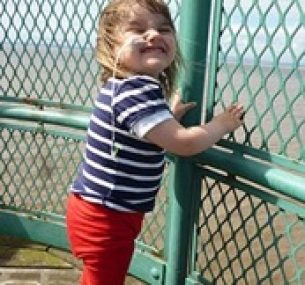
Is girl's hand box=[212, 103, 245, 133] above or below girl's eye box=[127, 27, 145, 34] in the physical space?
below

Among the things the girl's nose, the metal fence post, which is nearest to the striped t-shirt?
the girl's nose

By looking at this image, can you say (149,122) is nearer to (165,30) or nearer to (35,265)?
(165,30)

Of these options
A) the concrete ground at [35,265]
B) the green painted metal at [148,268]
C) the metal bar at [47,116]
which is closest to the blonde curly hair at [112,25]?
the metal bar at [47,116]

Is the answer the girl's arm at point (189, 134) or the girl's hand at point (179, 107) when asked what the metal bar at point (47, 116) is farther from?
the girl's arm at point (189, 134)

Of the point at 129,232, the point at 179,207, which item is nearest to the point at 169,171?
the point at 179,207

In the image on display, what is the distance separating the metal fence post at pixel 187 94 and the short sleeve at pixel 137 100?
47 centimetres

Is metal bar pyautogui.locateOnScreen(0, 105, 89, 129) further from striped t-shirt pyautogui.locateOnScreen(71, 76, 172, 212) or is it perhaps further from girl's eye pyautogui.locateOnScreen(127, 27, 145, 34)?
girl's eye pyautogui.locateOnScreen(127, 27, 145, 34)

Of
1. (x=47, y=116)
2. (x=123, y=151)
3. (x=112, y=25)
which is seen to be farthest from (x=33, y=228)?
(x=112, y=25)

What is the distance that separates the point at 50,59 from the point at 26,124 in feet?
1.26

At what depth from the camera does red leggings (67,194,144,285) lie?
88.2 inches

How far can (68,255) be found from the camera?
3570 millimetres

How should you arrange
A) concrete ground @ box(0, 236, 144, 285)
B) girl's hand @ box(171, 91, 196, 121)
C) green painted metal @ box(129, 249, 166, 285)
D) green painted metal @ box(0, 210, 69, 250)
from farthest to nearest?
green painted metal @ box(0, 210, 69, 250)
concrete ground @ box(0, 236, 144, 285)
green painted metal @ box(129, 249, 166, 285)
girl's hand @ box(171, 91, 196, 121)

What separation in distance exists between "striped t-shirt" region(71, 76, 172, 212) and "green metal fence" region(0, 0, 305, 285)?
1.20ft

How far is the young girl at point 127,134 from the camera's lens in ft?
6.79
